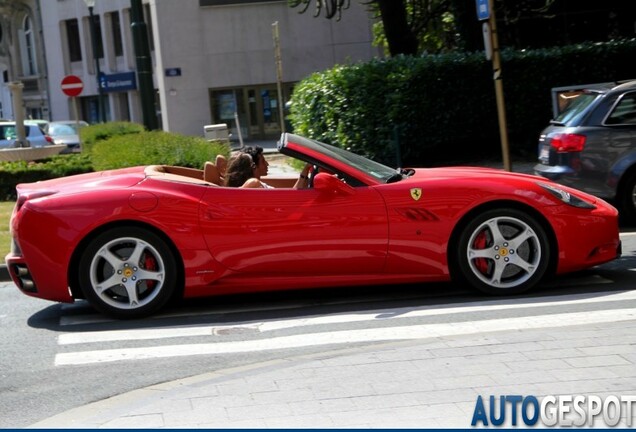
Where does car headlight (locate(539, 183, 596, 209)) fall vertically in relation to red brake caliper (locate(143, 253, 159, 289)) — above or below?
above

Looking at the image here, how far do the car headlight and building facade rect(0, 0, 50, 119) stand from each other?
5116 cm

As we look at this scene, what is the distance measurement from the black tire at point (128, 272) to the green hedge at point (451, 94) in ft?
34.3

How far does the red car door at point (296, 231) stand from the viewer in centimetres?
746

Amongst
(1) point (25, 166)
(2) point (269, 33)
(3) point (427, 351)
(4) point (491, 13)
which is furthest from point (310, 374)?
(2) point (269, 33)

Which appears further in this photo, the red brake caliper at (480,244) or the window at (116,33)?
the window at (116,33)

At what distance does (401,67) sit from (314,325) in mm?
11481

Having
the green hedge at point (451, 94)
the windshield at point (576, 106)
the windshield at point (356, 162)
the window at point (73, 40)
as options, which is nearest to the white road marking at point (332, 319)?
the windshield at point (356, 162)

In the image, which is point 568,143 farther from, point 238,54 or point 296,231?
point 238,54

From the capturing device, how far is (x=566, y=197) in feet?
25.4

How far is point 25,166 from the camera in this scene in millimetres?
18953

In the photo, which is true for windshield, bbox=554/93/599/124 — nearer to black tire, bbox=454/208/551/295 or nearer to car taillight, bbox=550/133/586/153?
car taillight, bbox=550/133/586/153

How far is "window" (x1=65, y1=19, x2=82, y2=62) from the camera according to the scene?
53.4 metres

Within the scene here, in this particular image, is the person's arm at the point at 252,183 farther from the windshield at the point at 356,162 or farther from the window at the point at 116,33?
the window at the point at 116,33

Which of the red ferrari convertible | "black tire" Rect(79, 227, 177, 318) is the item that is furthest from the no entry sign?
"black tire" Rect(79, 227, 177, 318)
